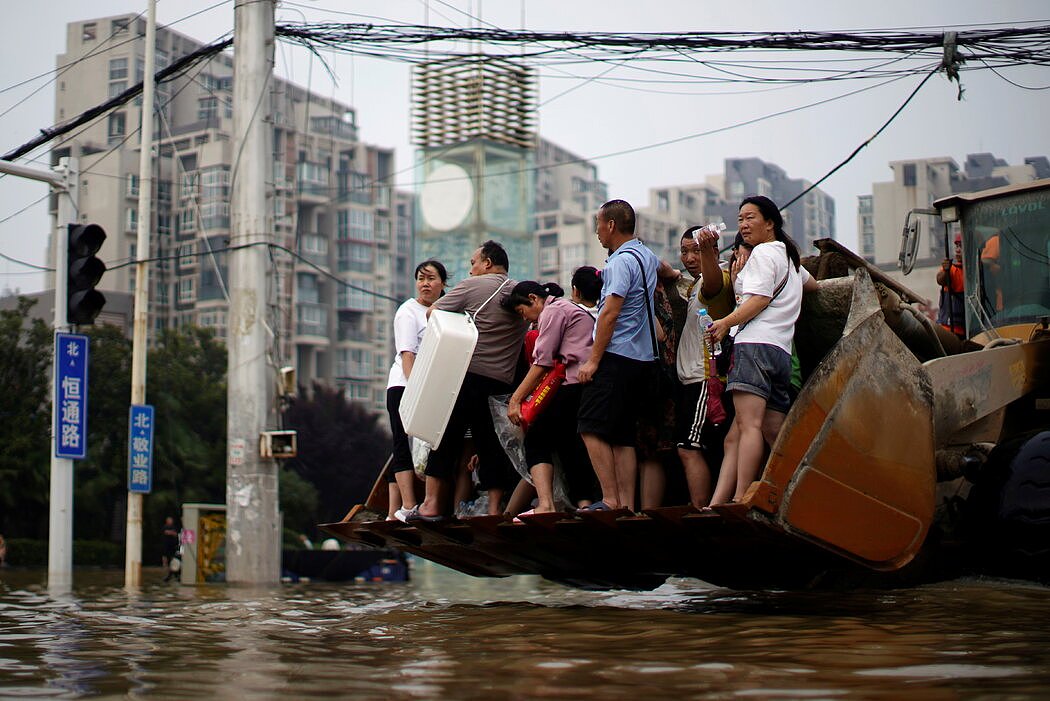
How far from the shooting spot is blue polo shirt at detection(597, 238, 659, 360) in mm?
7910

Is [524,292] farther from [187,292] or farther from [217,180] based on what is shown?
[187,292]

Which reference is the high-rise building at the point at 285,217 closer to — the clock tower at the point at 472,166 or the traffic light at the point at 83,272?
the clock tower at the point at 472,166

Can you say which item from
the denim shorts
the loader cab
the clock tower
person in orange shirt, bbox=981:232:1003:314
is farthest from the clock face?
A: the denim shorts

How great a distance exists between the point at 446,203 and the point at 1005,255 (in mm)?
55847

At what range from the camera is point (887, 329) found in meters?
7.48

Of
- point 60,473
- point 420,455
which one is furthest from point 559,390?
point 60,473

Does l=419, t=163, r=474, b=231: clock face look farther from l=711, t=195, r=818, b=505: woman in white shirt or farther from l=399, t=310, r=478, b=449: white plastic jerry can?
l=711, t=195, r=818, b=505: woman in white shirt

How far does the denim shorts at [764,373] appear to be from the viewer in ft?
24.2

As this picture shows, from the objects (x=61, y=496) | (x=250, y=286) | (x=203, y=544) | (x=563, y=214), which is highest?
(x=563, y=214)

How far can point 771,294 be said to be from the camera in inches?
295

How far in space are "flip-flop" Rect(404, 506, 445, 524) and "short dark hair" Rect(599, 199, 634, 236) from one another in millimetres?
2132

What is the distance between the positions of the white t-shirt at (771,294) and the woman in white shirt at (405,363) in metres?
2.64

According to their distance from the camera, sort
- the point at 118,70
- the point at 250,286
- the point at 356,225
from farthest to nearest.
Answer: the point at 356,225 → the point at 118,70 → the point at 250,286

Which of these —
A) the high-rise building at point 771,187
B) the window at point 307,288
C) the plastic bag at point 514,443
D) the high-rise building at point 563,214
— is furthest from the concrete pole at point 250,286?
the high-rise building at point 771,187
